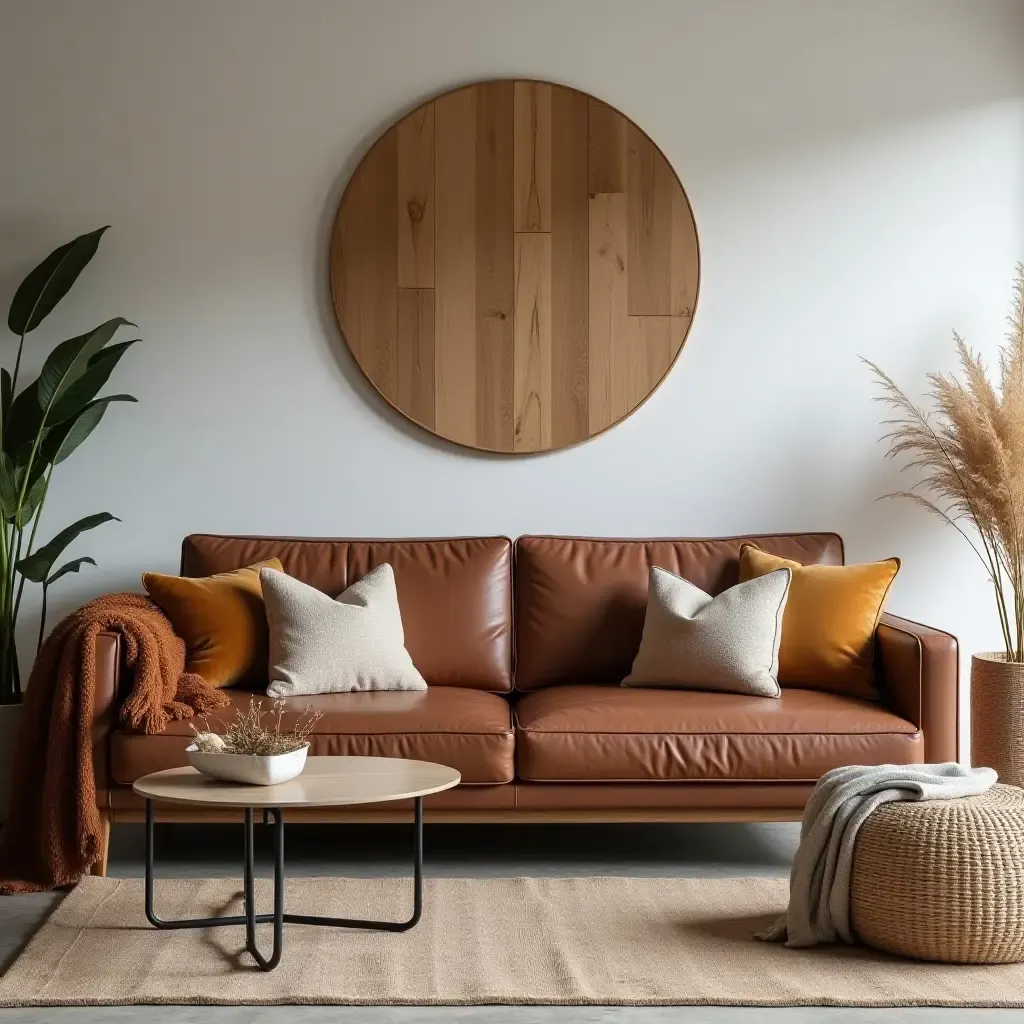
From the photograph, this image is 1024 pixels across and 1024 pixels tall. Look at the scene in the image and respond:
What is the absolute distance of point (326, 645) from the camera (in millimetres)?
3457

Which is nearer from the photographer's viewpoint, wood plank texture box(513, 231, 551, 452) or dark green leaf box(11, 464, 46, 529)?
dark green leaf box(11, 464, 46, 529)

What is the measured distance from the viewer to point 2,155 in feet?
13.4

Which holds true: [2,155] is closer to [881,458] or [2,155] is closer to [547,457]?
[547,457]

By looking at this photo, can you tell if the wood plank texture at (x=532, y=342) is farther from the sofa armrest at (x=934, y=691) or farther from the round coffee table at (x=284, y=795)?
the round coffee table at (x=284, y=795)

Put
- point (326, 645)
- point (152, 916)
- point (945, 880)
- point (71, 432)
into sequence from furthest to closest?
point (71, 432), point (326, 645), point (152, 916), point (945, 880)

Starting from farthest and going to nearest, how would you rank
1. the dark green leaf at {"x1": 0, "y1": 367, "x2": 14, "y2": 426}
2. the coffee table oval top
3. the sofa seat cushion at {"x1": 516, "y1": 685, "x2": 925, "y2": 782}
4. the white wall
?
1. the white wall
2. the dark green leaf at {"x1": 0, "y1": 367, "x2": 14, "y2": 426}
3. the sofa seat cushion at {"x1": 516, "y1": 685, "x2": 925, "y2": 782}
4. the coffee table oval top

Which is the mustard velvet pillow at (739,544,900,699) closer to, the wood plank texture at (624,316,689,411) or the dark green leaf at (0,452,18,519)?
the wood plank texture at (624,316,689,411)

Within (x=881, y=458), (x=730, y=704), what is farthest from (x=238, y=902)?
(x=881, y=458)

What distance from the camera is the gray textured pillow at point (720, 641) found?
11.4 feet

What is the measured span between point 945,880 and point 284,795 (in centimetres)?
130

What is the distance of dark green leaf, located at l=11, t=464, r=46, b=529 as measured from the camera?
3.72m

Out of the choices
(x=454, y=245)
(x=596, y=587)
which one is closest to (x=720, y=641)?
(x=596, y=587)

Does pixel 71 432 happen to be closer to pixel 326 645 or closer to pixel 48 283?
pixel 48 283

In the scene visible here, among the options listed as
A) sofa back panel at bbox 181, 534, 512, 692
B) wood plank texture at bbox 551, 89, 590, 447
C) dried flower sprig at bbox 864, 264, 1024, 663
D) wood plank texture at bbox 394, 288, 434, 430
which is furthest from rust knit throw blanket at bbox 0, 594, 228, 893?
dried flower sprig at bbox 864, 264, 1024, 663
